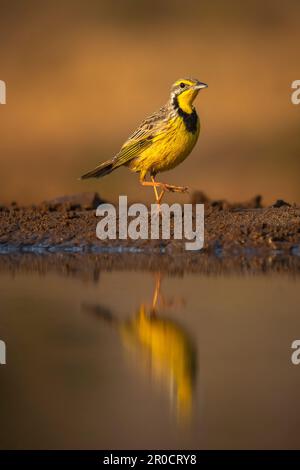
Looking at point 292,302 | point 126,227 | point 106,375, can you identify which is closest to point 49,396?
point 106,375

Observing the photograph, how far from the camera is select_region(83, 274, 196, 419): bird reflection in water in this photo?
20.9ft

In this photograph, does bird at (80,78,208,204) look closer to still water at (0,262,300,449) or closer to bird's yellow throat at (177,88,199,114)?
bird's yellow throat at (177,88,199,114)

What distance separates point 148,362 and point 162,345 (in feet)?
1.39

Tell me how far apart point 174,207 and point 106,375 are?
5.06 meters

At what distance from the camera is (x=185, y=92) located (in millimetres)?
11648

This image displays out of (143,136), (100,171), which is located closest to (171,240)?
(143,136)

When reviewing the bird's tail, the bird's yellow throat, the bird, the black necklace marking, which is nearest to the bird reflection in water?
the bird

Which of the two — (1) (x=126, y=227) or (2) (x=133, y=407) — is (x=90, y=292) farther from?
(2) (x=133, y=407)

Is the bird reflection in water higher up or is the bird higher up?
the bird

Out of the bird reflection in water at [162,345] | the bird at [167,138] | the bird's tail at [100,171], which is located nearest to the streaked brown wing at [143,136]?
the bird at [167,138]

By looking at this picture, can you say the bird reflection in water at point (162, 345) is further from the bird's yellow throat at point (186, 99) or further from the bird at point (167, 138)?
the bird's yellow throat at point (186, 99)

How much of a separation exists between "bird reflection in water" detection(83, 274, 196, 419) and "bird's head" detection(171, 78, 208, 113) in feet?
10.4

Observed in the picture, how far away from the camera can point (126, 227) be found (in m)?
11.0

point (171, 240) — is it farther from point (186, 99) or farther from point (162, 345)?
point (162, 345)
